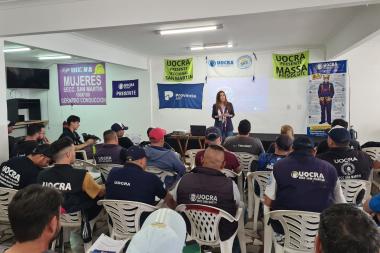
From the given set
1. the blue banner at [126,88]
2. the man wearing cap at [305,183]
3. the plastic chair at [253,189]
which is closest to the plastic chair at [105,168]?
the plastic chair at [253,189]

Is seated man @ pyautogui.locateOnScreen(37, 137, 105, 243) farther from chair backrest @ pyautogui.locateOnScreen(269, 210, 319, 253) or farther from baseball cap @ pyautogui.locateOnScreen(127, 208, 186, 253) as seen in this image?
baseball cap @ pyautogui.locateOnScreen(127, 208, 186, 253)

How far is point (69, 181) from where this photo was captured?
253 cm

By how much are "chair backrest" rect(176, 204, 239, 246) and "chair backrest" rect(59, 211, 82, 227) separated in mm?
912

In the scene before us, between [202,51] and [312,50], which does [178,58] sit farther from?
[312,50]

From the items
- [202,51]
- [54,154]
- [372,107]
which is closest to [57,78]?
[202,51]

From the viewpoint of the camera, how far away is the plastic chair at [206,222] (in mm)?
2295

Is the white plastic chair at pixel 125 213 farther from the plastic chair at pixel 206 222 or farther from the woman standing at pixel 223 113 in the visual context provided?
the woman standing at pixel 223 113

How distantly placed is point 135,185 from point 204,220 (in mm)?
602

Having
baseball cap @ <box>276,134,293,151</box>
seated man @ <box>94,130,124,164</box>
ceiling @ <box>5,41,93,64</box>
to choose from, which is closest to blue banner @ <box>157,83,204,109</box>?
ceiling @ <box>5,41,93,64</box>

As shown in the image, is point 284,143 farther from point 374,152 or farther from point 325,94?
point 325,94

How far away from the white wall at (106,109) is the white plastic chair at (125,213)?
6.73 metres

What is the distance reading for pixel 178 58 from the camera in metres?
8.79

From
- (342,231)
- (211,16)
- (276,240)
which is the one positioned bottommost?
(276,240)

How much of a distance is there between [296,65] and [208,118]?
8.52 ft
